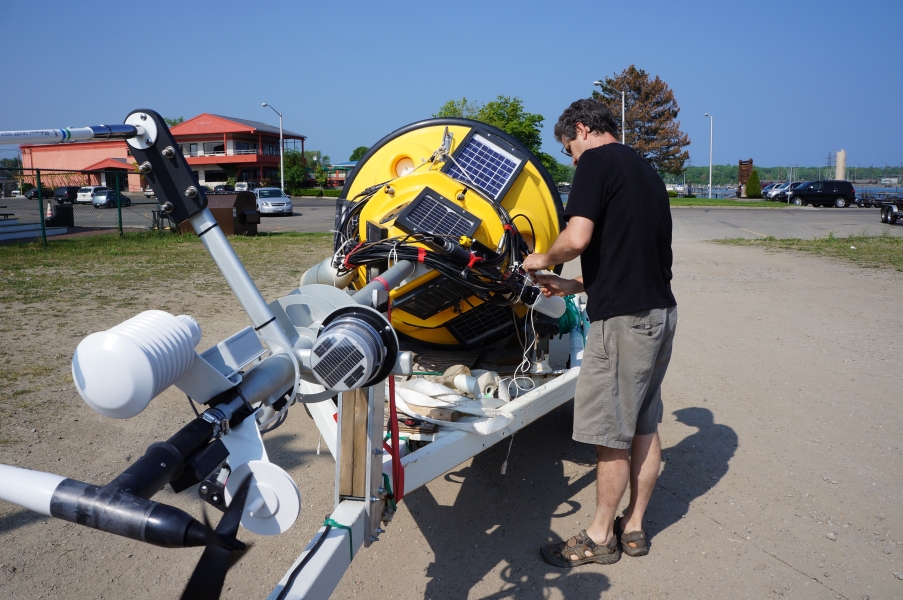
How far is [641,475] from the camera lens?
3.57 metres

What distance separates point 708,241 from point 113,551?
56.9 ft

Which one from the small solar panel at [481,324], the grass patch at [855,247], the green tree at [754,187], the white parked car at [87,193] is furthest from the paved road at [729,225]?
the green tree at [754,187]

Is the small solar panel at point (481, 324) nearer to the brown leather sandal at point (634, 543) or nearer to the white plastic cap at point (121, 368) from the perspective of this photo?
the brown leather sandal at point (634, 543)

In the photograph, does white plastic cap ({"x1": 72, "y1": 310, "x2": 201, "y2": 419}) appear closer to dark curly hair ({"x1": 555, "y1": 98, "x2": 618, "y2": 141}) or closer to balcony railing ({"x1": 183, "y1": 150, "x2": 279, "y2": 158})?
dark curly hair ({"x1": 555, "y1": 98, "x2": 618, "y2": 141})

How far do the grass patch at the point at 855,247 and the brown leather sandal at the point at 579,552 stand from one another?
38.4 ft

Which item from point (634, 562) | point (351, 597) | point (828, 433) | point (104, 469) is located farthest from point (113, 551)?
point (828, 433)

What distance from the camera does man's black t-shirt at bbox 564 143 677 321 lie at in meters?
3.18

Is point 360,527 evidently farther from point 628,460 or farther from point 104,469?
point 104,469

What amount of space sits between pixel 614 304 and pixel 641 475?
0.97m

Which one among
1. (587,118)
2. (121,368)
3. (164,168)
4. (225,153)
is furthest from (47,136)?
(225,153)

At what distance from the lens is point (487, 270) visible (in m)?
3.74

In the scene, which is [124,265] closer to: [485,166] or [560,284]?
[485,166]

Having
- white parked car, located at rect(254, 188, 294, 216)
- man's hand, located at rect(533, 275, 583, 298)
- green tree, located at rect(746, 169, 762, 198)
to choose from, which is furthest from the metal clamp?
green tree, located at rect(746, 169, 762, 198)

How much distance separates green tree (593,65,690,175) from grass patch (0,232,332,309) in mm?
47002
